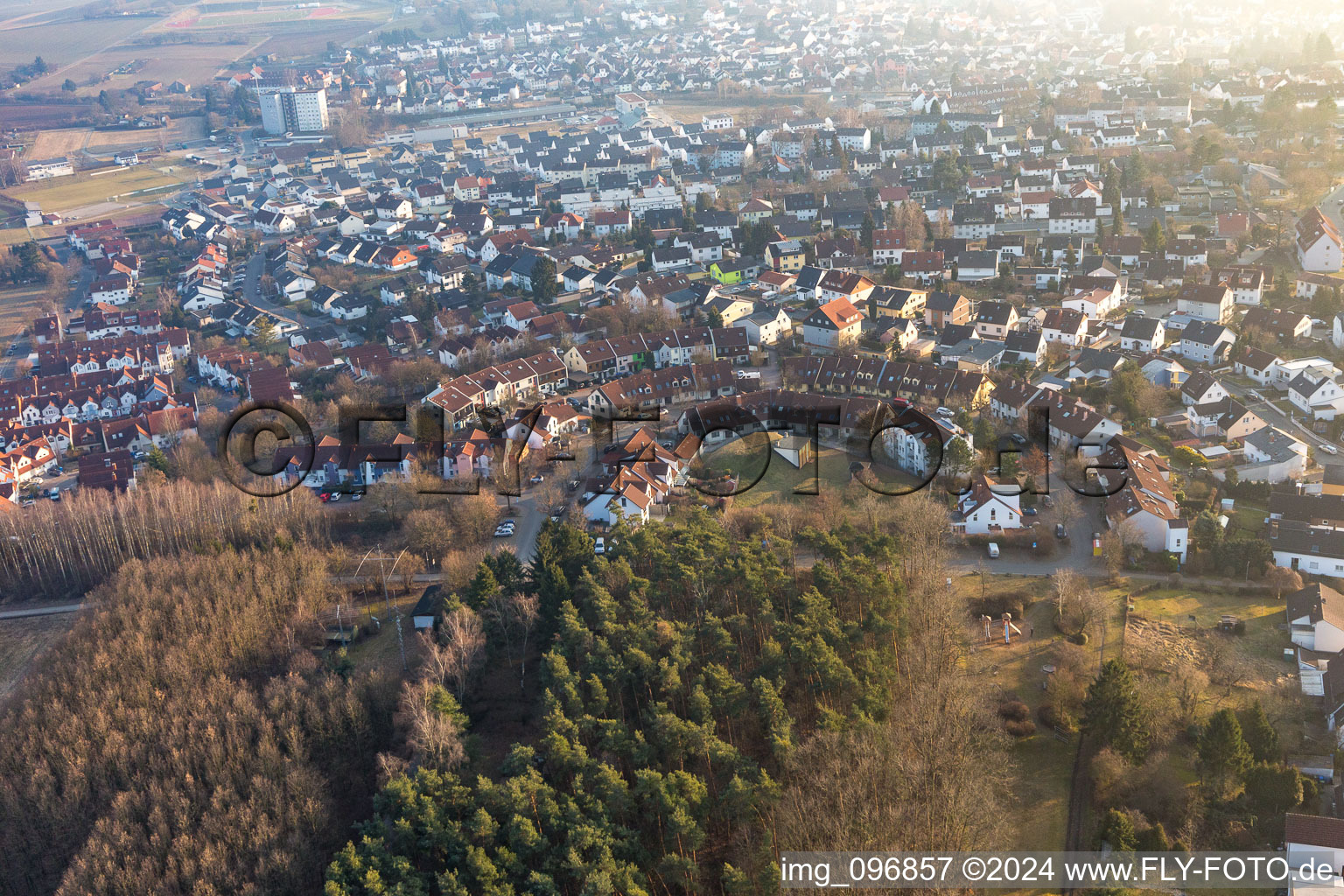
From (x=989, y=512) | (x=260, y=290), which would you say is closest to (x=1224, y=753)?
(x=989, y=512)

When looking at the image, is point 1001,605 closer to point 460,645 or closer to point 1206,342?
point 460,645

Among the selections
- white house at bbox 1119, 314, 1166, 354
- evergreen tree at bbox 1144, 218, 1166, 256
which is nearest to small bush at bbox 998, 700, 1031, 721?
white house at bbox 1119, 314, 1166, 354

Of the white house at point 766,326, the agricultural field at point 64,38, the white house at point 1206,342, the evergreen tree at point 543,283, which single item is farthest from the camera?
the agricultural field at point 64,38

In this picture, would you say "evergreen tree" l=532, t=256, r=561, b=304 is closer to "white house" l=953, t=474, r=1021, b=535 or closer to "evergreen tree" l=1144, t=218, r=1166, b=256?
"white house" l=953, t=474, r=1021, b=535

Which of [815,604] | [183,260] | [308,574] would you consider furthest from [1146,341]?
[183,260]

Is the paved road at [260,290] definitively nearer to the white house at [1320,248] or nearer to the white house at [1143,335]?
the white house at [1143,335]

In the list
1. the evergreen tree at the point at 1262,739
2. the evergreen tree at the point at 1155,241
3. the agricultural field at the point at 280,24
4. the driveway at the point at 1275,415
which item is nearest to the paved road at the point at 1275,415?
the driveway at the point at 1275,415
